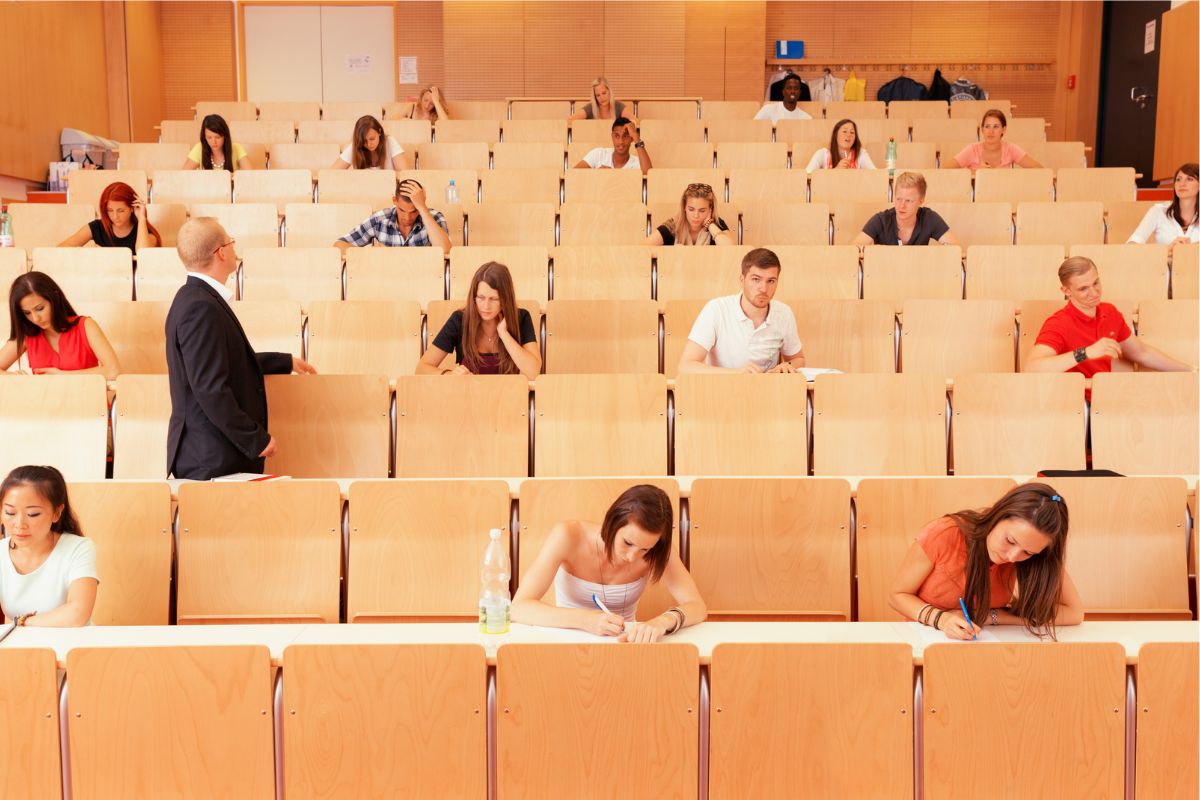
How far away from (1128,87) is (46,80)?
28.5 feet

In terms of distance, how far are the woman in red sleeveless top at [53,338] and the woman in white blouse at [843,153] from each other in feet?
13.2

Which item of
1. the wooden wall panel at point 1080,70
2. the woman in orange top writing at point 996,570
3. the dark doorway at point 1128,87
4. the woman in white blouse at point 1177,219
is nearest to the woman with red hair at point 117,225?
the woman in orange top writing at point 996,570

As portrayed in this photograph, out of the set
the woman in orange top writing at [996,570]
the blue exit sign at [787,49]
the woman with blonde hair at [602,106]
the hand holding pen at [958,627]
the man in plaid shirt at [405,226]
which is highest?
the blue exit sign at [787,49]

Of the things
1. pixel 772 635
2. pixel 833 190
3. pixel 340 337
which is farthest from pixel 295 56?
pixel 772 635

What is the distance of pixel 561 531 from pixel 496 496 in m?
0.34

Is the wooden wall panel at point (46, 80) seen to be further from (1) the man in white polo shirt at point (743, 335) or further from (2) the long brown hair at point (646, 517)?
(2) the long brown hair at point (646, 517)

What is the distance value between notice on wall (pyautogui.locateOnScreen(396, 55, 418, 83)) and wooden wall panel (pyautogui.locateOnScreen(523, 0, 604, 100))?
3.86 feet

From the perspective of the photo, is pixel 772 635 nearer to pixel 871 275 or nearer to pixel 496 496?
pixel 496 496

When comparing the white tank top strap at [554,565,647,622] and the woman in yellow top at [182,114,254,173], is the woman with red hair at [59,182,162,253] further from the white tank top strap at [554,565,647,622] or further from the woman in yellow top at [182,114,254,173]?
the white tank top strap at [554,565,647,622]

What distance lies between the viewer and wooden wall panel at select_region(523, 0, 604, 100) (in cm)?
1019

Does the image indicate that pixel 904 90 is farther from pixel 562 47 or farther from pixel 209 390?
pixel 209 390

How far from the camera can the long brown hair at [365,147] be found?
21.4 ft

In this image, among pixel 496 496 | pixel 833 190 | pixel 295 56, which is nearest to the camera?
pixel 496 496

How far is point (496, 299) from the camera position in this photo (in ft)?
13.0
